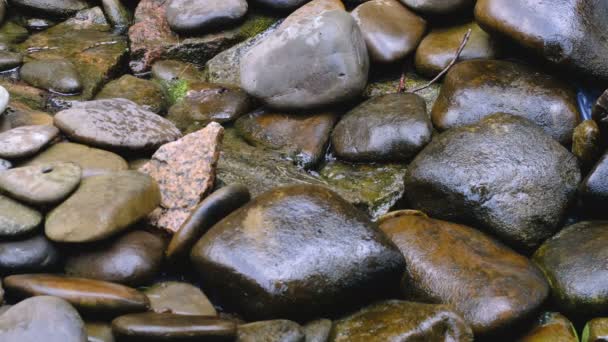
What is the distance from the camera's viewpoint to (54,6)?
747 centimetres

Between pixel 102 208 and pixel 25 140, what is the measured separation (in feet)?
3.29

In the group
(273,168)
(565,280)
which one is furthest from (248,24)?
(565,280)

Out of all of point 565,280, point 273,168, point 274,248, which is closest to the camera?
point 274,248

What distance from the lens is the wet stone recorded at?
3088 mm

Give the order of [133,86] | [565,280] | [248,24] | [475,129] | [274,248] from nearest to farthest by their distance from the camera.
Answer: [274,248] < [565,280] < [475,129] < [133,86] < [248,24]

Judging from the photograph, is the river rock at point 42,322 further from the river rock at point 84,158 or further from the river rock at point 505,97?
the river rock at point 505,97

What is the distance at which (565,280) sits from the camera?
12.3ft

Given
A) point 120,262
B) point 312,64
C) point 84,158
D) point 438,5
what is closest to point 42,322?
point 120,262

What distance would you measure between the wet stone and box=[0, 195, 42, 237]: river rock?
36.0 inches

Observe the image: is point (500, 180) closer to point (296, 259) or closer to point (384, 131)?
point (384, 131)

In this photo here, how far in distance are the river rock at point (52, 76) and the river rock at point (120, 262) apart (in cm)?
270

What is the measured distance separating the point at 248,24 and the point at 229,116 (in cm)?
164

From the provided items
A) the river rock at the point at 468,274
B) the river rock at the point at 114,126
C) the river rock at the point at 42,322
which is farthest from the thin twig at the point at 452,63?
the river rock at the point at 42,322

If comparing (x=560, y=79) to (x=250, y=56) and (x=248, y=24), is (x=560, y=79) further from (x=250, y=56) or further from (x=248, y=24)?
(x=248, y=24)
